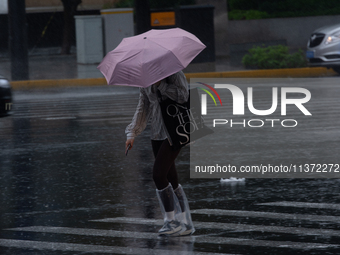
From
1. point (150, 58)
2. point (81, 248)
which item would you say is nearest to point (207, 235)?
point (81, 248)

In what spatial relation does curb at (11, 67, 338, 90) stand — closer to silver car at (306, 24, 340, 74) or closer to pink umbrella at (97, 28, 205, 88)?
silver car at (306, 24, 340, 74)

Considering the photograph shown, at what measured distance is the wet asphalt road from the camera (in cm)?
522

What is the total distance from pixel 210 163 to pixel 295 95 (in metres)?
7.09

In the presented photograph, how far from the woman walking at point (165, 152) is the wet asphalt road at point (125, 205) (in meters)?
0.16

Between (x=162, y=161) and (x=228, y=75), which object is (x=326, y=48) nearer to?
(x=228, y=75)

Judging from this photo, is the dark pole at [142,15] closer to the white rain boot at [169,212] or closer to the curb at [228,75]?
the curb at [228,75]

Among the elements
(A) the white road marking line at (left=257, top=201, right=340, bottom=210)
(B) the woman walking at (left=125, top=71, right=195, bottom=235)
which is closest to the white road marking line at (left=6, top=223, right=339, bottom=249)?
(B) the woman walking at (left=125, top=71, right=195, bottom=235)

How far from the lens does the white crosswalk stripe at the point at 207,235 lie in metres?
5.10

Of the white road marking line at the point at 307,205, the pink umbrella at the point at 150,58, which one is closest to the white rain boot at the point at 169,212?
the pink umbrella at the point at 150,58

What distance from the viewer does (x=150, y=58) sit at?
5.10 metres

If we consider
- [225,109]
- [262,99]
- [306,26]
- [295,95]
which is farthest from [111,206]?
[306,26]

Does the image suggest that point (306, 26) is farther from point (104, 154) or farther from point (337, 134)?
point (104, 154)

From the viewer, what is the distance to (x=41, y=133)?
11.1m

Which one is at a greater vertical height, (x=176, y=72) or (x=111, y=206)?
(x=176, y=72)
